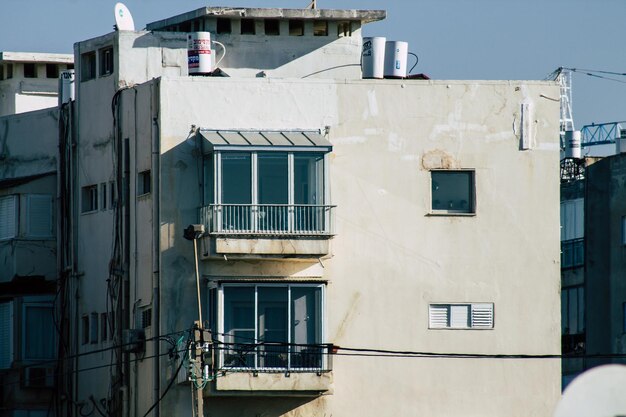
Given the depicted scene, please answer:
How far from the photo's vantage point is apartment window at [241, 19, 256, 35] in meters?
39.1

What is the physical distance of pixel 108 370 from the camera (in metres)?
35.8

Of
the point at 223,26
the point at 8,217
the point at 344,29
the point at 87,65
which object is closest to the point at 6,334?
the point at 8,217

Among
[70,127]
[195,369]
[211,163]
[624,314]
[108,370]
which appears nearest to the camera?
[195,369]

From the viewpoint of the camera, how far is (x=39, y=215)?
3950 centimetres

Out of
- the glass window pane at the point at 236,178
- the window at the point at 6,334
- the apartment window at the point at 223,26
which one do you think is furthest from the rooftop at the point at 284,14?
the window at the point at 6,334

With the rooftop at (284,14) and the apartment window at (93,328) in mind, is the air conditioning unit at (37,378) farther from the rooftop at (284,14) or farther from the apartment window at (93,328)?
the rooftop at (284,14)

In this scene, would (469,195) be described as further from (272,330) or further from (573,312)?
(573,312)

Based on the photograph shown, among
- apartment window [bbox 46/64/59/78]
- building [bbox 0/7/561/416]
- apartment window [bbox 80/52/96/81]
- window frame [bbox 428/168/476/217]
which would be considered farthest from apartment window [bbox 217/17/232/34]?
apartment window [bbox 46/64/59/78]

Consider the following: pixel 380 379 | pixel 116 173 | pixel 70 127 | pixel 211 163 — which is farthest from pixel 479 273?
pixel 70 127

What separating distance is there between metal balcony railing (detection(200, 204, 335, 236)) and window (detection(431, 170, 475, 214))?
3.27 m

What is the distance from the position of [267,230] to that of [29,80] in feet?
60.9

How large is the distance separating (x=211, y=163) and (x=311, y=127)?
2.72 m

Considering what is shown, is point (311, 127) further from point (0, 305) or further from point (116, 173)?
point (0, 305)

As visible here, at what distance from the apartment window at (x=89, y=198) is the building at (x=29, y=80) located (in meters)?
10.2
